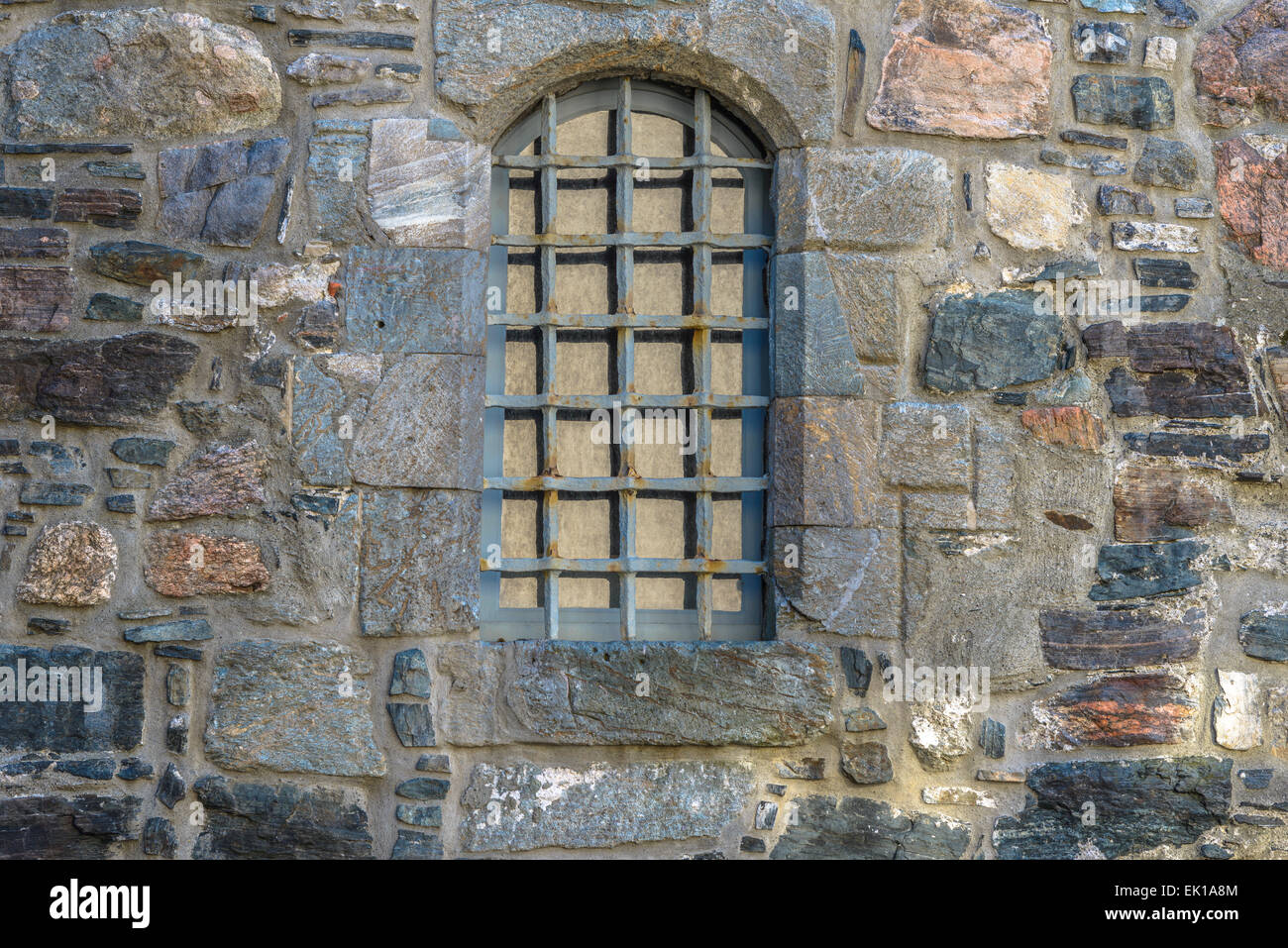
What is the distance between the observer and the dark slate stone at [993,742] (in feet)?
9.84

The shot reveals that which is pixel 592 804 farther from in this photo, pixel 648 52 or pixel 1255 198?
→ pixel 1255 198

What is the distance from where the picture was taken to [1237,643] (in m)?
3.08

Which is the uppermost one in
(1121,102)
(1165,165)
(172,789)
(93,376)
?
(1121,102)

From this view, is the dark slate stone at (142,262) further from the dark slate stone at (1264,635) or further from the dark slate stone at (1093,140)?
the dark slate stone at (1264,635)

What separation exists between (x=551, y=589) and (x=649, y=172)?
3.82 ft

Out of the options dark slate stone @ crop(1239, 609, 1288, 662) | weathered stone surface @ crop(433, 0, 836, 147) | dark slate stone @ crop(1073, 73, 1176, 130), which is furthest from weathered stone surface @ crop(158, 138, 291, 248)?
dark slate stone @ crop(1239, 609, 1288, 662)

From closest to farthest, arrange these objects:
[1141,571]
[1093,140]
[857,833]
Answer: [857,833]
[1141,571]
[1093,140]

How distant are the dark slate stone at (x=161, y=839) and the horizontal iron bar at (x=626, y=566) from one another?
0.98 m

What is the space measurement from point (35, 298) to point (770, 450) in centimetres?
190

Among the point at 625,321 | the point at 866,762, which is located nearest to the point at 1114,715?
the point at 866,762

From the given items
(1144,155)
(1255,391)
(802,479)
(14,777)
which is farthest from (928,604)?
(14,777)

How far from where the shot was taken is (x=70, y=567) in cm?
288

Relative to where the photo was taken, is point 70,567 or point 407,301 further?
point 407,301

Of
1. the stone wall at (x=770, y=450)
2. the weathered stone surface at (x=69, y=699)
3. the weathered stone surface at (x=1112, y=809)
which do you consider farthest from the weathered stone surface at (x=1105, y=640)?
the weathered stone surface at (x=69, y=699)
